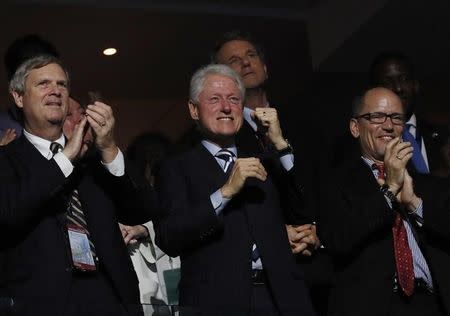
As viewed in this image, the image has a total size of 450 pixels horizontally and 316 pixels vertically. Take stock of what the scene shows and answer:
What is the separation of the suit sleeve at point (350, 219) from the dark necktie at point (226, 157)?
405mm

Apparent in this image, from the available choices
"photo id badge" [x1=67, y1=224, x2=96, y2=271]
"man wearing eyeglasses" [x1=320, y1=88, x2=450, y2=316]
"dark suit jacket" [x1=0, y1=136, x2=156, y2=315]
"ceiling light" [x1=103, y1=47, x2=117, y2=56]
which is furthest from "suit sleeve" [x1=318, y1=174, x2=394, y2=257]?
"ceiling light" [x1=103, y1=47, x2=117, y2=56]

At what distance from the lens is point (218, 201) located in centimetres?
383

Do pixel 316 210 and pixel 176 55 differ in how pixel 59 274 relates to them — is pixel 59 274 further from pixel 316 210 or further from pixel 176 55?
pixel 176 55

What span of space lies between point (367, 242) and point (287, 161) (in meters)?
0.44

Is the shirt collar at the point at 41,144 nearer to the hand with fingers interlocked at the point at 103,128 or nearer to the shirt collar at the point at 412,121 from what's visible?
the hand with fingers interlocked at the point at 103,128

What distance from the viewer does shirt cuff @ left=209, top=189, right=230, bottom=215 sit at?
12.5 ft

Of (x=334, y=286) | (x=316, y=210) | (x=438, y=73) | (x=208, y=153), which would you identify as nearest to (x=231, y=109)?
(x=208, y=153)

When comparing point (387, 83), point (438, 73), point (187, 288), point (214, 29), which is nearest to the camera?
point (187, 288)

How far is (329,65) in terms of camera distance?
23.4ft

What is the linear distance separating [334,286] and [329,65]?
10.7 feet

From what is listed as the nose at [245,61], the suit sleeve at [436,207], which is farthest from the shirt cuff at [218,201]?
the nose at [245,61]

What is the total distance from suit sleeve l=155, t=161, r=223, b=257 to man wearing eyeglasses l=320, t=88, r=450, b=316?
55cm

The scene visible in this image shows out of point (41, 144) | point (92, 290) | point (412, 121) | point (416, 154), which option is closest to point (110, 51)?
point (412, 121)

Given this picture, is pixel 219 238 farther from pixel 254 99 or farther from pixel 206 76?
pixel 254 99
